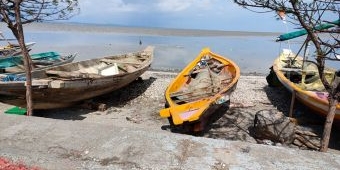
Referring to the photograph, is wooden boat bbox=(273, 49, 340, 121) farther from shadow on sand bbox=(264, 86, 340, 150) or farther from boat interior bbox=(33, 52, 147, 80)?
boat interior bbox=(33, 52, 147, 80)

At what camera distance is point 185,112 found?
7.84m

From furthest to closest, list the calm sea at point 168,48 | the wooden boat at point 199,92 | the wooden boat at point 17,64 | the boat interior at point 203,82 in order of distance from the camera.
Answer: the calm sea at point 168,48 → the wooden boat at point 17,64 → the boat interior at point 203,82 → the wooden boat at point 199,92

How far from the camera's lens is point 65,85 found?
8758 mm

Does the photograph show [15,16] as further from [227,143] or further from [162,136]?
[227,143]

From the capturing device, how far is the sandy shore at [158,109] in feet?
29.0

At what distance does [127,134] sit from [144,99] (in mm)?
8190

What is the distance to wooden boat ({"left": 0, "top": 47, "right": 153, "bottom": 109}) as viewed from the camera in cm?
839

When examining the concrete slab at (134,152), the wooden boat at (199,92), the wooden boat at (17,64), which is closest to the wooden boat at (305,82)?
the wooden boat at (199,92)

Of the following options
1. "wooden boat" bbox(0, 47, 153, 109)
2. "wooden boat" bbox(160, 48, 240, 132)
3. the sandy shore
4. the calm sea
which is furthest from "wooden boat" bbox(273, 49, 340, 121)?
"wooden boat" bbox(0, 47, 153, 109)

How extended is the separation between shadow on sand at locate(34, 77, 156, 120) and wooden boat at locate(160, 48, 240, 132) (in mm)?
2331

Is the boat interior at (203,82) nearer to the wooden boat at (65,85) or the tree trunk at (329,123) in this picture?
the wooden boat at (65,85)

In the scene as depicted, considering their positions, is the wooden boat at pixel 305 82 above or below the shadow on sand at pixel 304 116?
above

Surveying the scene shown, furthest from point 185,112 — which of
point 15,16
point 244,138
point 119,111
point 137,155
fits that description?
point 137,155

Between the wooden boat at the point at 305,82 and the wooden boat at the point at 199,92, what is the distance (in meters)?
1.65
